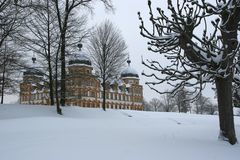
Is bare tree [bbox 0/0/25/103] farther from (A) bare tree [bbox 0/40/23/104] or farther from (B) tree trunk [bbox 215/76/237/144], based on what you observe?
(B) tree trunk [bbox 215/76/237/144]

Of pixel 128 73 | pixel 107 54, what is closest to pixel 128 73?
pixel 128 73

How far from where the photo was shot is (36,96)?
70.8 meters

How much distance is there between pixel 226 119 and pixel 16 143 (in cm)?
654

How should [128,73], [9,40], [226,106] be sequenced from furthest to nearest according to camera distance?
[128,73] → [9,40] → [226,106]

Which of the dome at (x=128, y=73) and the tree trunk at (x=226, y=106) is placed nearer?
the tree trunk at (x=226, y=106)

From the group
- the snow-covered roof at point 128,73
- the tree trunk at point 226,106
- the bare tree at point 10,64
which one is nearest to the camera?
the tree trunk at point 226,106

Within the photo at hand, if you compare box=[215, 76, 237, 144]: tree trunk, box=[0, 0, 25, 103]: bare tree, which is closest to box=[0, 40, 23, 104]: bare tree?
box=[0, 0, 25, 103]: bare tree

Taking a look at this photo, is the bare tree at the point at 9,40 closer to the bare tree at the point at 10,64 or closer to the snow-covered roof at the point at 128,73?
the bare tree at the point at 10,64

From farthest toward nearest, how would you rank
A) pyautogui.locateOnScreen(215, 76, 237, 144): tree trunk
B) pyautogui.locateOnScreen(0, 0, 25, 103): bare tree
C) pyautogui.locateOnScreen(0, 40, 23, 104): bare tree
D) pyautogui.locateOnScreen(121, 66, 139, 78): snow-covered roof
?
pyautogui.locateOnScreen(121, 66, 139, 78): snow-covered roof → pyautogui.locateOnScreen(0, 40, 23, 104): bare tree → pyautogui.locateOnScreen(0, 0, 25, 103): bare tree → pyautogui.locateOnScreen(215, 76, 237, 144): tree trunk

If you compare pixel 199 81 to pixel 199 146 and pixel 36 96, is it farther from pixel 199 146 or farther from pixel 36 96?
pixel 36 96

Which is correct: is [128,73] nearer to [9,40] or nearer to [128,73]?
[128,73]

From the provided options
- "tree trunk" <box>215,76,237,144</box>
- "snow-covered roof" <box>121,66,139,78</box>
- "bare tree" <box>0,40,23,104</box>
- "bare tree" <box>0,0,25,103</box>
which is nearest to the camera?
"tree trunk" <box>215,76,237,144</box>

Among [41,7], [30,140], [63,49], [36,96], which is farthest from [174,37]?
[36,96]

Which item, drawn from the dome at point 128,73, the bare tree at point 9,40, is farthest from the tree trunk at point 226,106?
the dome at point 128,73
